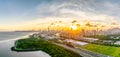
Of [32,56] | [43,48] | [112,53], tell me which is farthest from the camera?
[43,48]

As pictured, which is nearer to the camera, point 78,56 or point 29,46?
point 78,56

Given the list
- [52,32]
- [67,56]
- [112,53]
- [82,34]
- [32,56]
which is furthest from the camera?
[52,32]

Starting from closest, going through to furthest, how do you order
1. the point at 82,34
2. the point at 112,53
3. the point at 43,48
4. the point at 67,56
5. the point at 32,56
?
1. the point at 112,53
2. the point at 67,56
3. the point at 32,56
4. the point at 43,48
5. the point at 82,34

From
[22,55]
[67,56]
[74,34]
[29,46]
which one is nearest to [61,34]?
[74,34]

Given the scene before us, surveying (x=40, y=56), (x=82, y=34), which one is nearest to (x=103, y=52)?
(x=40, y=56)

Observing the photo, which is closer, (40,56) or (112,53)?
(112,53)

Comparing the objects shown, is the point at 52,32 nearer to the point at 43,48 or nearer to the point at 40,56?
the point at 43,48

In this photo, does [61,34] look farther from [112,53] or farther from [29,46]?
[112,53]

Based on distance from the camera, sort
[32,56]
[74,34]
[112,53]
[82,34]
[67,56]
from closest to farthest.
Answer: [112,53]
[67,56]
[32,56]
[74,34]
[82,34]
